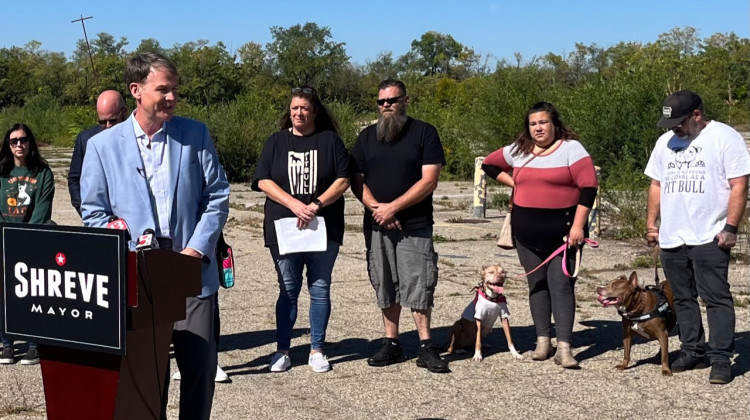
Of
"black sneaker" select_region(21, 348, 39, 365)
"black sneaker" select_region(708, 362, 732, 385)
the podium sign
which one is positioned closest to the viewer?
the podium sign

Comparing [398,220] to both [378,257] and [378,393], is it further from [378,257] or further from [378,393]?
[378,393]

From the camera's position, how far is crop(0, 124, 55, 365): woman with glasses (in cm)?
698

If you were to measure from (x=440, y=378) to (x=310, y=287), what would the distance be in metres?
1.08

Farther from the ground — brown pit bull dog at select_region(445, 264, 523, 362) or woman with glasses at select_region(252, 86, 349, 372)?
woman with glasses at select_region(252, 86, 349, 372)

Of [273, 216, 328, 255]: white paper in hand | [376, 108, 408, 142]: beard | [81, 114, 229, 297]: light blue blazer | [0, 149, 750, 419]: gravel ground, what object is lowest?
[0, 149, 750, 419]: gravel ground

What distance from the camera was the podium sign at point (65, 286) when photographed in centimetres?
337

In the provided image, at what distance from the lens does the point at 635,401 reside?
6.04m

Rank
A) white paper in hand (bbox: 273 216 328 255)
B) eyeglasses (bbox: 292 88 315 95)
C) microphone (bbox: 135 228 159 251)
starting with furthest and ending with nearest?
eyeglasses (bbox: 292 88 315 95) → white paper in hand (bbox: 273 216 328 255) → microphone (bbox: 135 228 159 251)

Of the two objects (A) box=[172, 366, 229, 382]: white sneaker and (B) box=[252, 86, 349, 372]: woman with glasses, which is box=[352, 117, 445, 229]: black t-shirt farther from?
(A) box=[172, 366, 229, 382]: white sneaker

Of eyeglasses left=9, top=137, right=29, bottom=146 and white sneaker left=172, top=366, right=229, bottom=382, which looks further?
eyeglasses left=9, top=137, right=29, bottom=146

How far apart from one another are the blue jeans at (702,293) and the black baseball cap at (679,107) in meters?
0.82

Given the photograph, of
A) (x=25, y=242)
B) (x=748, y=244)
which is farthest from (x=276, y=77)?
(x=25, y=242)

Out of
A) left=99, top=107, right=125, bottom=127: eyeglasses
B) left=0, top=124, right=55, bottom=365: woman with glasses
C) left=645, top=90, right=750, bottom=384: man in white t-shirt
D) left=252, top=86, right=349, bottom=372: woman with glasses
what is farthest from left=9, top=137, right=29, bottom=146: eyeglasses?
left=645, top=90, right=750, bottom=384: man in white t-shirt

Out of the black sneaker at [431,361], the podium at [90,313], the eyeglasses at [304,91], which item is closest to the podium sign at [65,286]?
the podium at [90,313]
